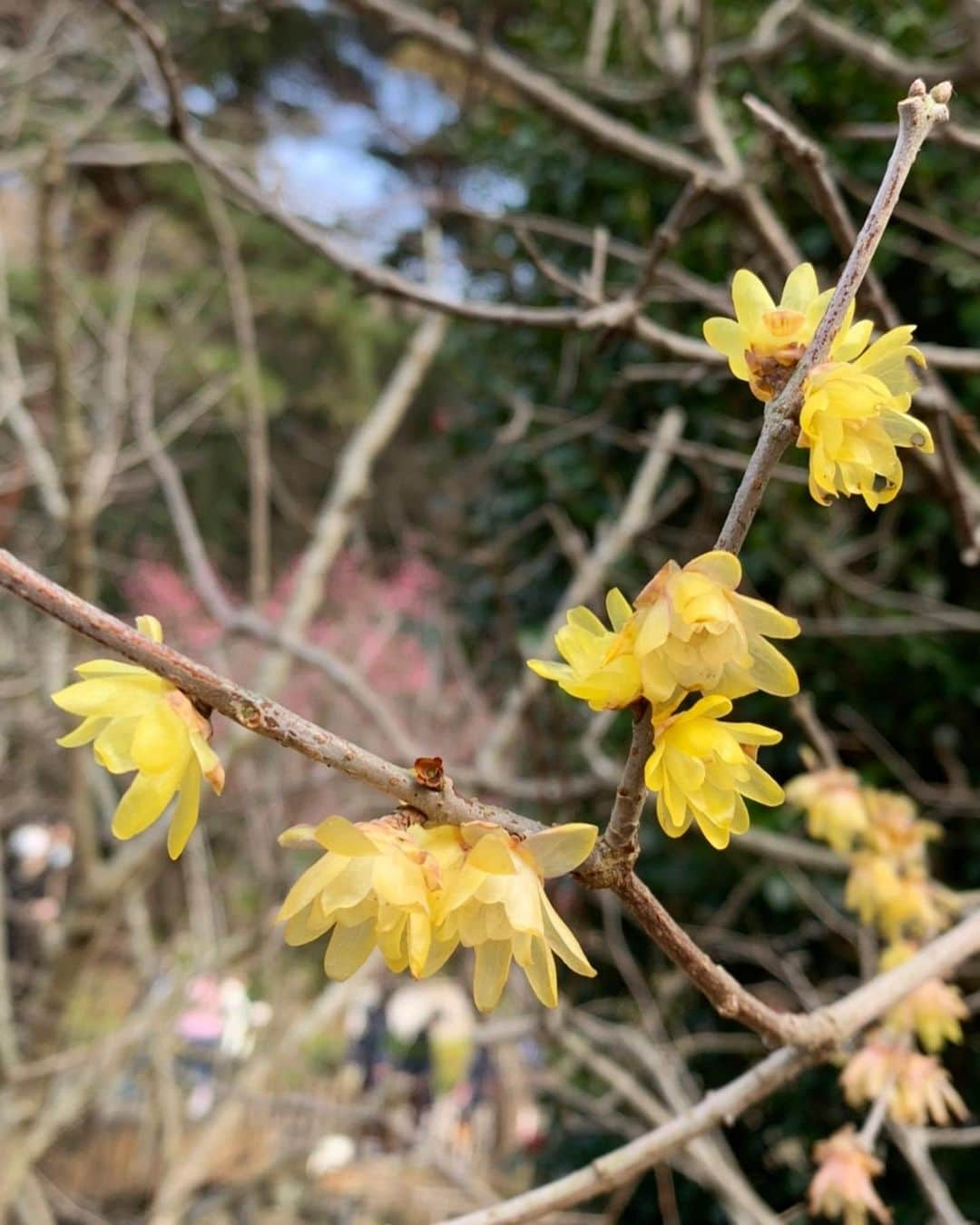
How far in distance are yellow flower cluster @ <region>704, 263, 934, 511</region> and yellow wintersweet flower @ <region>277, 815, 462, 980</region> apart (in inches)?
11.0

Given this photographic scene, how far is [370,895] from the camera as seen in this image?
491mm

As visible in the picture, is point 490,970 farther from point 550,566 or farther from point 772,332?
point 550,566

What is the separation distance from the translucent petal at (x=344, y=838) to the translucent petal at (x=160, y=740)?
0.08 meters

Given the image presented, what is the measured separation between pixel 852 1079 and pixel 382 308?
6.18 m

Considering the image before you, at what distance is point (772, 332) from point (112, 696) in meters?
0.40

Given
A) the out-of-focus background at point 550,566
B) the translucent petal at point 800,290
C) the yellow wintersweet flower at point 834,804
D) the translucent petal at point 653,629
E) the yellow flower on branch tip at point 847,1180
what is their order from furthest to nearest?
1. the out-of-focus background at point 550,566
2. the yellow wintersweet flower at point 834,804
3. the yellow flower on branch tip at point 847,1180
4. the translucent petal at point 800,290
5. the translucent petal at point 653,629

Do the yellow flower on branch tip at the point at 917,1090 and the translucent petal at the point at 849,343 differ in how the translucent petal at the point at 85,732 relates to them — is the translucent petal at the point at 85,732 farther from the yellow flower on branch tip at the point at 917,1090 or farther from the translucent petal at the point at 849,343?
the yellow flower on branch tip at the point at 917,1090

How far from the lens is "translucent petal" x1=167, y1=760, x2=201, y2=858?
48cm

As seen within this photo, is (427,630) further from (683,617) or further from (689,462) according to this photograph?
(683,617)

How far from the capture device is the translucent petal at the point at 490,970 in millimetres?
510

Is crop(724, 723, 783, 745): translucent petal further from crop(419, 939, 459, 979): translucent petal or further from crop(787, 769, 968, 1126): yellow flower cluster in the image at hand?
Answer: crop(787, 769, 968, 1126): yellow flower cluster

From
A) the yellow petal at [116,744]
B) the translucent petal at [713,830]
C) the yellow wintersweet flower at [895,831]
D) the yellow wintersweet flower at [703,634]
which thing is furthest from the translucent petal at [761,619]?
the yellow wintersweet flower at [895,831]

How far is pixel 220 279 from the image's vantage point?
6078 mm

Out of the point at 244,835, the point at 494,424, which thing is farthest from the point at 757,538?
the point at 244,835
